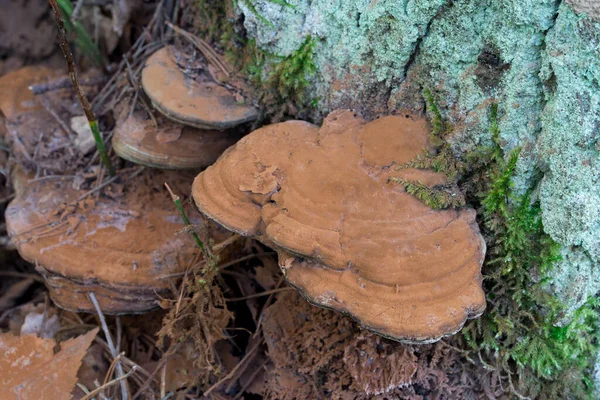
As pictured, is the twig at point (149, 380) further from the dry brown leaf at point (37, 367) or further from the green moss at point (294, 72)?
the green moss at point (294, 72)

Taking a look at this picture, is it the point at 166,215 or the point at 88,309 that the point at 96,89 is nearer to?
the point at 166,215

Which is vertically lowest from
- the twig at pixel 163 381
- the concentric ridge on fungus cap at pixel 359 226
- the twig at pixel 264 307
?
the twig at pixel 163 381

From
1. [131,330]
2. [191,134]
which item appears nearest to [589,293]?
[191,134]

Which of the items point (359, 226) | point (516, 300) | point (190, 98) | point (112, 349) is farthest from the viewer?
point (112, 349)

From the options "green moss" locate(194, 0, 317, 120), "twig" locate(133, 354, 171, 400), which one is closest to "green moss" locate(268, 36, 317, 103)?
"green moss" locate(194, 0, 317, 120)

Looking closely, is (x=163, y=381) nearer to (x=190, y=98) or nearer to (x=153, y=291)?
(x=153, y=291)

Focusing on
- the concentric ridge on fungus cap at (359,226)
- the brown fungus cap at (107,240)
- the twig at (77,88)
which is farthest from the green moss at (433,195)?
the twig at (77,88)

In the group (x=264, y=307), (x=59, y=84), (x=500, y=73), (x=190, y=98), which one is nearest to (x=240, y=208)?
(x=190, y=98)

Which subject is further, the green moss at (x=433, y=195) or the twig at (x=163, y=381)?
the twig at (x=163, y=381)
